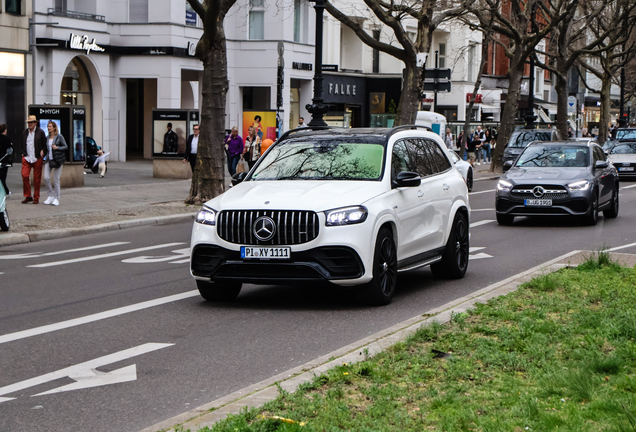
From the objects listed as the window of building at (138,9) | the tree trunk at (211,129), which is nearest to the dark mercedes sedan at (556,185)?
the tree trunk at (211,129)

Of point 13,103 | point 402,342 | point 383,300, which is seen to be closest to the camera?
point 402,342

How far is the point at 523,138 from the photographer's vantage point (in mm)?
35562

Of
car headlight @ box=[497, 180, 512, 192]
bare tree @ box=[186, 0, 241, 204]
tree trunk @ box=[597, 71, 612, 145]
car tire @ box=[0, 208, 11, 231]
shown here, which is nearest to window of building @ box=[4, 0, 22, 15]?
bare tree @ box=[186, 0, 241, 204]

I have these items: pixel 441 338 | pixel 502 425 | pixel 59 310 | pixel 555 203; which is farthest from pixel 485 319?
pixel 555 203

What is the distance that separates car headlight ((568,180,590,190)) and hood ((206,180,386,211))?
9.18 metres

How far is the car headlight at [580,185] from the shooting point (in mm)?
17891

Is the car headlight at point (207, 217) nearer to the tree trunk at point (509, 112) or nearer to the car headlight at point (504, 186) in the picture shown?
the car headlight at point (504, 186)

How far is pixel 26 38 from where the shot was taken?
1353 inches

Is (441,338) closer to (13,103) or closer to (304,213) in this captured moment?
(304,213)

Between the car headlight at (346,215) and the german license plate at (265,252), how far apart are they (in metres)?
0.47

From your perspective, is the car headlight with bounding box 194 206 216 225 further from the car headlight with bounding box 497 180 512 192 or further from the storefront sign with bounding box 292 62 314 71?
the storefront sign with bounding box 292 62 314 71

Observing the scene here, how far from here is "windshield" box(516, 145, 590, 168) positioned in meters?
19.0

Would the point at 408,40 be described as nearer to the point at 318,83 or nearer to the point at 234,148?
the point at 234,148

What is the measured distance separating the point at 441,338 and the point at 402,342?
13.6 inches
